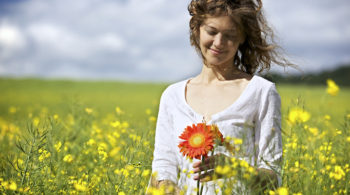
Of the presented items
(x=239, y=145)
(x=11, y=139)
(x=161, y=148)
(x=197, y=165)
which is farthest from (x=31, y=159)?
(x=11, y=139)

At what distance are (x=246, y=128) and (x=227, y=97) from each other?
228 millimetres

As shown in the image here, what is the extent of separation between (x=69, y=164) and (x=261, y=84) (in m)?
1.58

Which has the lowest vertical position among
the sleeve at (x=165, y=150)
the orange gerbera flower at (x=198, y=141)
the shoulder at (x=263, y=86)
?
the sleeve at (x=165, y=150)

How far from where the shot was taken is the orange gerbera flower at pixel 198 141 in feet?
4.55

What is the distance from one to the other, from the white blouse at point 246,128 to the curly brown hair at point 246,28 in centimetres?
28

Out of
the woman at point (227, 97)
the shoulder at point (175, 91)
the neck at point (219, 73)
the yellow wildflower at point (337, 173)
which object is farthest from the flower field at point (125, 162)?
the neck at point (219, 73)

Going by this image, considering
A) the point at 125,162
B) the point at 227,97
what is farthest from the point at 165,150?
the point at 227,97

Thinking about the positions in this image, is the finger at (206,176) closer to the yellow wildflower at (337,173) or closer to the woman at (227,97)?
the woman at (227,97)

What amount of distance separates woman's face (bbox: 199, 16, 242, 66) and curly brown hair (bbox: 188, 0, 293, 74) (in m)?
0.04

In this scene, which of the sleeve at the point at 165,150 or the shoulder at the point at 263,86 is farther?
the sleeve at the point at 165,150

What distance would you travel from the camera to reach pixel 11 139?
3.93 metres

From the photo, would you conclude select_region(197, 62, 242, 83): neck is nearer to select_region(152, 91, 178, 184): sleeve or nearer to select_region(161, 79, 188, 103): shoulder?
select_region(161, 79, 188, 103): shoulder

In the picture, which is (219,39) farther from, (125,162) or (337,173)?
(337,173)

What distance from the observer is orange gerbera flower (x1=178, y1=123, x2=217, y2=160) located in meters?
1.39
